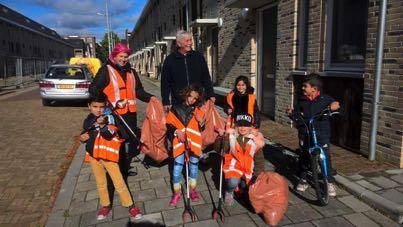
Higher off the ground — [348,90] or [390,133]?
[348,90]

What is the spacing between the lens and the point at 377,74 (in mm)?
5188

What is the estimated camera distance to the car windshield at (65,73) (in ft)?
43.8

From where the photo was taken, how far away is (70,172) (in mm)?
5539

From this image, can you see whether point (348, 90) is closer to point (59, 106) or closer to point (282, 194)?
point (282, 194)

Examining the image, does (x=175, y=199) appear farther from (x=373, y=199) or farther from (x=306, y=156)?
(x=373, y=199)

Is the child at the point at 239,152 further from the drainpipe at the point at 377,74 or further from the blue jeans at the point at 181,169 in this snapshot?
the drainpipe at the point at 377,74

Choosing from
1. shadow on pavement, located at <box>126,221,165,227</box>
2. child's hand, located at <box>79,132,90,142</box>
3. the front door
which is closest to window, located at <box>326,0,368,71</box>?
the front door

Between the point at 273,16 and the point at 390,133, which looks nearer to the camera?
the point at 390,133

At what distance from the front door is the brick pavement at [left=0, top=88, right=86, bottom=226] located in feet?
16.1

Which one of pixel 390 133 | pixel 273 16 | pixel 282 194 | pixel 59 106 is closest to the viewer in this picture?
pixel 282 194

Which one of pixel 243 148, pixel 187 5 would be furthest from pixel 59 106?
pixel 243 148

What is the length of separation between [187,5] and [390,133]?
50.3 ft

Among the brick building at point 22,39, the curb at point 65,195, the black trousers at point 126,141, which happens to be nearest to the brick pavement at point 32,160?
the curb at point 65,195

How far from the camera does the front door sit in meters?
9.02
